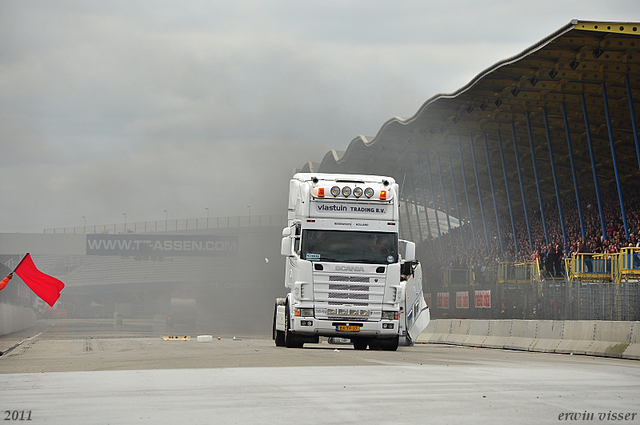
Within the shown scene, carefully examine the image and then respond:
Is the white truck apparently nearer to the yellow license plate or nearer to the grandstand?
the yellow license plate

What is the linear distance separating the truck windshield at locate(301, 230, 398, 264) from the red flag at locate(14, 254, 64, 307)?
6957 mm

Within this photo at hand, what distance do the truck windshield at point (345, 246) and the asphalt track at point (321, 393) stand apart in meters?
4.87

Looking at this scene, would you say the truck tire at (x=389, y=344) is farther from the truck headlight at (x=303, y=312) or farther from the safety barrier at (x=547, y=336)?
the safety barrier at (x=547, y=336)

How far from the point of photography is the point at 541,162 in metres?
56.3

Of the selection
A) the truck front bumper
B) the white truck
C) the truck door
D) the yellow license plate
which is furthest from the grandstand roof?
the yellow license plate

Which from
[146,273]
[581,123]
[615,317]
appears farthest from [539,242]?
[146,273]

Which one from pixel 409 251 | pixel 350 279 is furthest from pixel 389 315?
pixel 409 251

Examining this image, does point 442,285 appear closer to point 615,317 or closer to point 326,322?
point 615,317

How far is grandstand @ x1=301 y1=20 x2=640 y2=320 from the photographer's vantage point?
2816 centimetres

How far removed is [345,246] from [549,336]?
23.1 ft

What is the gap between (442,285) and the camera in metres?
39.2

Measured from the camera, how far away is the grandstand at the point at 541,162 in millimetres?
28156

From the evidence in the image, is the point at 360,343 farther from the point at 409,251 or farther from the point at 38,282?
the point at 38,282

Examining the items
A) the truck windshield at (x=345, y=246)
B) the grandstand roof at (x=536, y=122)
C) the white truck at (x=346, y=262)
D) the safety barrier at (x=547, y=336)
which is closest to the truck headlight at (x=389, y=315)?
the white truck at (x=346, y=262)
